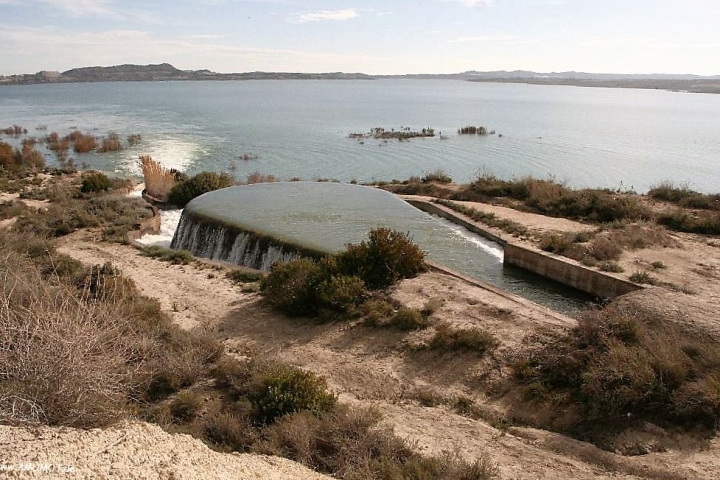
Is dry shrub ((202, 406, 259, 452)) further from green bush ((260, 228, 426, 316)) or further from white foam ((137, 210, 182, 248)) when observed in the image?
white foam ((137, 210, 182, 248))

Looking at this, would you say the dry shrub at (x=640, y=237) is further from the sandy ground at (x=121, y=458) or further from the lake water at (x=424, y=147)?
the lake water at (x=424, y=147)

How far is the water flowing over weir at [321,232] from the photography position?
14924 millimetres

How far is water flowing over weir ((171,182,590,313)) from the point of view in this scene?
14.9 m

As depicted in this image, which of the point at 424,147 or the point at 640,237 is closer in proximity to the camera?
the point at 640,237

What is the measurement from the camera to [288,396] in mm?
7301

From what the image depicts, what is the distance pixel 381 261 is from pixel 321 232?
4297 millimetres

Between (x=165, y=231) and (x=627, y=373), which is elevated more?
(x=627, y=373)

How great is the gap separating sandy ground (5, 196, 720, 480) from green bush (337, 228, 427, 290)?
462mm

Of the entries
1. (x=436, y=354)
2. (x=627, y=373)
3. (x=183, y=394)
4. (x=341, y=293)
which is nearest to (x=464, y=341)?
(x=436, y=354)

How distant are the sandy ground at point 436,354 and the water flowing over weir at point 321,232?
1857 mm

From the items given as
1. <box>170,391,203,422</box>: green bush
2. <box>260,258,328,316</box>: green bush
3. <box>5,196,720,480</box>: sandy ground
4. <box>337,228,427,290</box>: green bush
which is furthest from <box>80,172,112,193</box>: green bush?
<box>170,391,203,422</box>: green bush

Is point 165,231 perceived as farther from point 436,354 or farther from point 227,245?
point 436,354

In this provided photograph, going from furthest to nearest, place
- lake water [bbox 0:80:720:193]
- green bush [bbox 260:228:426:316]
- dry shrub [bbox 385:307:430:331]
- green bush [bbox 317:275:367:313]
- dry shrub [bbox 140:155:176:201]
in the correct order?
1. lake water [bbox 0:80:720:193]
2. dry shrub [bbox 140:155:176:201]
3. green bush [bbox 260:228:426:316]
4. green bush [bbox 317:275:367:313]
5. dry shrub [bbox 385:307:430:331]

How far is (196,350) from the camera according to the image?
9117mm
